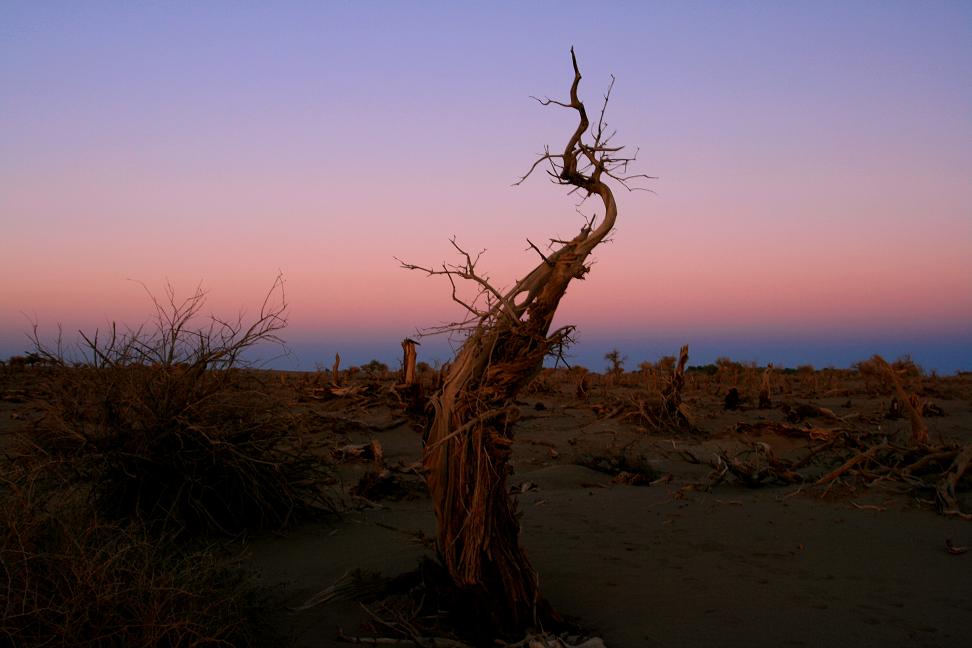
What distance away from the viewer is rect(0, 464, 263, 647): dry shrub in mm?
3580

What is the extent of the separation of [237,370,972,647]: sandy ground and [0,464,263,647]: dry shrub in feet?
2.62

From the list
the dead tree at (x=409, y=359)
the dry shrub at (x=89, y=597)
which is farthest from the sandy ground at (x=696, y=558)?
the dead tree at (x=409, y=359)

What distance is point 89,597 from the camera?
3711 millimetres

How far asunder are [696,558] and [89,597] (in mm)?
4451

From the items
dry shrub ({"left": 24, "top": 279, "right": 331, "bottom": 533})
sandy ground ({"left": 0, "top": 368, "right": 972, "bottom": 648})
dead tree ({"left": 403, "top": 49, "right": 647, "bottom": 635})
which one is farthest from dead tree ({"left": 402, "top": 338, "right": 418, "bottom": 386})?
dead tree ({"left": 403, "top": 49, "right": 647, "bottom": 635})

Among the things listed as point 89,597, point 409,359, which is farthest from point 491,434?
point 409,359

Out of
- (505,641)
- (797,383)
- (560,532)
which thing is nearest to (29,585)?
(505,641)

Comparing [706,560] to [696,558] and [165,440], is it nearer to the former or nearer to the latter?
[696,558]

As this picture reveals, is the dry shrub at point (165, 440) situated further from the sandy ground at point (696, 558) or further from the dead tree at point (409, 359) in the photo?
the dead tree at point (409, 359)

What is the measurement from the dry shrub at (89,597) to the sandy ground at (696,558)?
2.49ft

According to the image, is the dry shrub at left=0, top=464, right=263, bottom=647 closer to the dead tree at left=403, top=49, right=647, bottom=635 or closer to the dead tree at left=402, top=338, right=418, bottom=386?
the dead tree at left=403, top=49, right=647, bottom=635

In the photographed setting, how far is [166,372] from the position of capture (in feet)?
23.2

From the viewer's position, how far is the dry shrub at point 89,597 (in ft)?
11.7

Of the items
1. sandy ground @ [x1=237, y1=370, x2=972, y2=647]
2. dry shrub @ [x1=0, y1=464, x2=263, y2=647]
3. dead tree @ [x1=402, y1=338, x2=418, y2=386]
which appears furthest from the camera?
dead tree @ [x1=402, y1=338, x2=418, y2=386]
